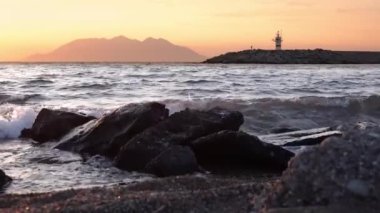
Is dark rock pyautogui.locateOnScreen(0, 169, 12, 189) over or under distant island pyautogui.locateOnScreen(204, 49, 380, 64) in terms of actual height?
over

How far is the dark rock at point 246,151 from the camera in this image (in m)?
7.74

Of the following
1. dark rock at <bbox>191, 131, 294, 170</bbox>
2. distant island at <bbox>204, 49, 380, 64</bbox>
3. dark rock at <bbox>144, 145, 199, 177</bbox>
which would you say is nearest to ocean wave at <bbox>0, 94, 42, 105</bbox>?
dark rock at <bbox>191, 131, 294, 170</bbox>

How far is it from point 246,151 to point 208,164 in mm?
578

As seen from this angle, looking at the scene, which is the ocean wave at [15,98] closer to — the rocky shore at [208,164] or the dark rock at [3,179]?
the rocky shore at [208,164]

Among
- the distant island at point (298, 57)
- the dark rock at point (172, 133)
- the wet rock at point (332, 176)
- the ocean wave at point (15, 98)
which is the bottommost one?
the distant island at point (298, 57)

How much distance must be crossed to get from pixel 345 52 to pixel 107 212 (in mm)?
102460

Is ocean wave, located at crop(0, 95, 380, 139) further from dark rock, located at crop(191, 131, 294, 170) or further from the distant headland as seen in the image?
the distant headland

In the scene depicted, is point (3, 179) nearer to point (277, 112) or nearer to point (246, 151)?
point (246, 151)

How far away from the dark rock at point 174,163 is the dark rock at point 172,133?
0.35 m

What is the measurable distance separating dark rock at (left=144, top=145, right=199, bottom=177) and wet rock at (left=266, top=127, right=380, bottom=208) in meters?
3.95

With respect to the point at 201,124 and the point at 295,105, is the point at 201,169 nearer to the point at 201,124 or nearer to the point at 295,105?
the point at 201,124

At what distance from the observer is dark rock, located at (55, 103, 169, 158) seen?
9.00 meters


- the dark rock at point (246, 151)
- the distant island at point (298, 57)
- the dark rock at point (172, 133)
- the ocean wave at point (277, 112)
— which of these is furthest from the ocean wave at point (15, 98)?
the distant island at point (298, 57)

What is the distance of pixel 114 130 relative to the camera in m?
9.26
